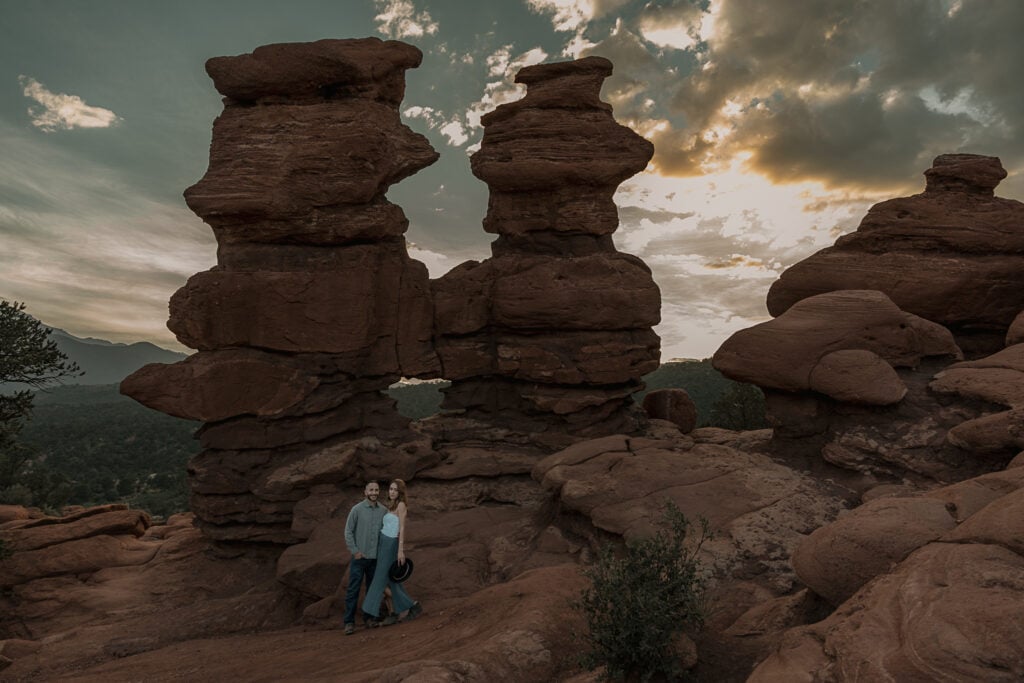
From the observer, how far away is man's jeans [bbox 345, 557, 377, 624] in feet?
36.4

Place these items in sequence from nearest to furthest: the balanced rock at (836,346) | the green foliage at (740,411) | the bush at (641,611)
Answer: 1. the bush at (641,611)
2. the balanced rock at (836,346)
3. the green foliage at (740,411)

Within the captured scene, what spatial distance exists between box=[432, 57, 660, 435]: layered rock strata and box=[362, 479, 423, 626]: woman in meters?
10.2

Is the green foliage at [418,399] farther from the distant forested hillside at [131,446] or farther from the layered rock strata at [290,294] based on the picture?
the layered rock strata at [290,294]

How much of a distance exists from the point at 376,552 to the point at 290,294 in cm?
937

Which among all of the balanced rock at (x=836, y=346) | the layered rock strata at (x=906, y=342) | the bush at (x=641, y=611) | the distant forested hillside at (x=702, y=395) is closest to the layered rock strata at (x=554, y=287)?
the distant forested hillside at (x=702, y=395)

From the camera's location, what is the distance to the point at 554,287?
818 inches

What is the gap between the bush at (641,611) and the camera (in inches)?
259

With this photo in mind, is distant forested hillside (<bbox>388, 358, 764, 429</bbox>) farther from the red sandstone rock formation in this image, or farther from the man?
the red sandstone rock formation

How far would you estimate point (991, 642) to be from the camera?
4.57 meters

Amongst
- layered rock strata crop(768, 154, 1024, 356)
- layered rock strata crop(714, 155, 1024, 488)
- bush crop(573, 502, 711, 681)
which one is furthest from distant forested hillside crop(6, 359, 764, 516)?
bush crop(573, 502, 711, 681)

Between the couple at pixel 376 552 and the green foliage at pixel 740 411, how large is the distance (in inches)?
1175

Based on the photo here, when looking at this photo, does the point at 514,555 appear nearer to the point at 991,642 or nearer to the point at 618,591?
the point at 618,591

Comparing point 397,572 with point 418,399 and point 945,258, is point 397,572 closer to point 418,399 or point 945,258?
point 945,258

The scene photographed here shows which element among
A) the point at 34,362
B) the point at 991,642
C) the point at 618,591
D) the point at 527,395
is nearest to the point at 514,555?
the point at 618,591
